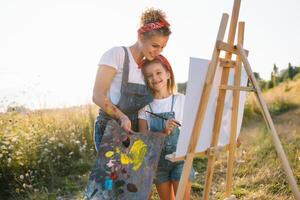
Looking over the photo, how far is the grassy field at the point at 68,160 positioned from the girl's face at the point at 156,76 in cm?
148

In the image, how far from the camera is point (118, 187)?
2.89m

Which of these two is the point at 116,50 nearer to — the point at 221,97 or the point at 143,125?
the point at 143,125

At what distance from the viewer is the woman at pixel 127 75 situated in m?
2.78

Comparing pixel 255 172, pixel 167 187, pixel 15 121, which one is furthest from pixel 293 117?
pixel 167 187

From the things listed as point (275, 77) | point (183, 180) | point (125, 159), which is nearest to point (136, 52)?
point (125, 159)

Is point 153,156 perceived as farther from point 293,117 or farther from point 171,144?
point 293,117

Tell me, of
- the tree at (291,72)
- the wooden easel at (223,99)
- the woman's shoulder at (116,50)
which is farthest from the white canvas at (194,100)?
the tree at (291,72)

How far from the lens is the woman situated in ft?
9.11

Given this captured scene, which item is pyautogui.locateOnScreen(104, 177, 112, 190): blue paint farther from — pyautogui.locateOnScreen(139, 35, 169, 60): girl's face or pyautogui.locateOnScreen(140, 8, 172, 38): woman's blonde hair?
pyautogui.locateOnScreen(140, 8, 172, 38): woman's blonde hair

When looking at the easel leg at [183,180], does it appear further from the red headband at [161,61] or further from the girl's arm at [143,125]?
the red headband at [161,61]

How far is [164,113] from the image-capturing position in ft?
9.91

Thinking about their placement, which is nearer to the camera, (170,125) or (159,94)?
(170,125)

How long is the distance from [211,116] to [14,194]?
9.14ft

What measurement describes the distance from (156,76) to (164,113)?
0.25 m
